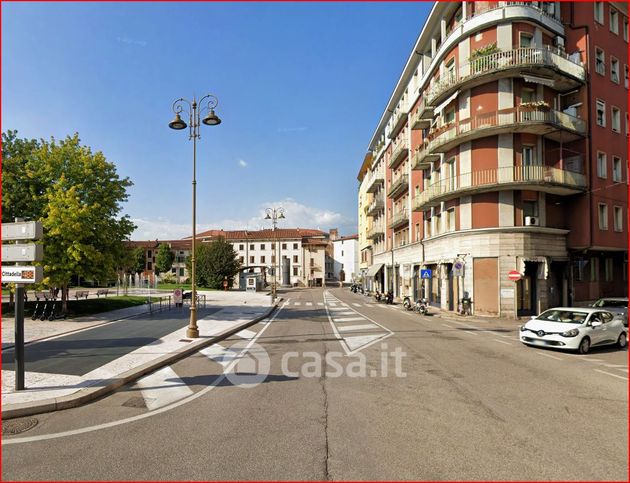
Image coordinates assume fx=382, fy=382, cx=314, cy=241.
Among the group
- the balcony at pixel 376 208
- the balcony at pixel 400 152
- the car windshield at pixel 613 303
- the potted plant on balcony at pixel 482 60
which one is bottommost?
the car windshield at pixel 613 303

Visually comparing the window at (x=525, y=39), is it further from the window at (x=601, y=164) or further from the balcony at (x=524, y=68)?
the window at (x=601, y=164)

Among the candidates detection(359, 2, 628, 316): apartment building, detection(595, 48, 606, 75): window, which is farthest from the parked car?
detection(595, 48, 606, 75): window

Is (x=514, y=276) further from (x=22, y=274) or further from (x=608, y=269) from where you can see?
(x=22, y=274)

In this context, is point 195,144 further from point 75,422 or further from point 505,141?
point 505,141

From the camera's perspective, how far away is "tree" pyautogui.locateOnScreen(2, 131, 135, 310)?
17281 mm

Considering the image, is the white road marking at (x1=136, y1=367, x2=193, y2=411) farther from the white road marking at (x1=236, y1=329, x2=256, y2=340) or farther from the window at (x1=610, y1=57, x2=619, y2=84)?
the window at (x1=610, y1=57, x2=619, y2=84)

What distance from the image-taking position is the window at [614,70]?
2508cm

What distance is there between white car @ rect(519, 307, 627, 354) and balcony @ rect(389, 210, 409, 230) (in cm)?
2332

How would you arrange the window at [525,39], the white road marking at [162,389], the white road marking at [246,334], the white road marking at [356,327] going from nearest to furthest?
the white road marking at [162,389]
the white road marking at [246,334]
the white road marking at [356,327]
the window at [525,39]

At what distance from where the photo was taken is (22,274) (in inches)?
289

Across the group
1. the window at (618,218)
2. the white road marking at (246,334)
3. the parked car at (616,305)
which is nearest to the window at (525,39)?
the window at (618,218)

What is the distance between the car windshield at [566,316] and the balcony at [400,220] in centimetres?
2284

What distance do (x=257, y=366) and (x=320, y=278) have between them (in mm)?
79630

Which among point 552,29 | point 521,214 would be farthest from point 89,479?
point 552,29
